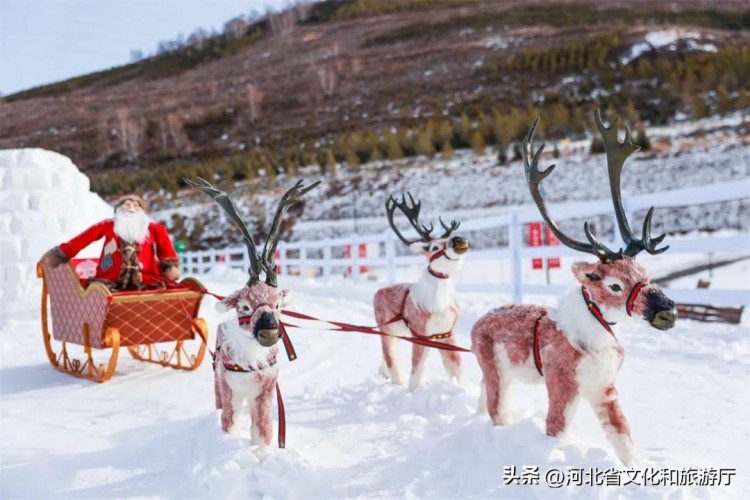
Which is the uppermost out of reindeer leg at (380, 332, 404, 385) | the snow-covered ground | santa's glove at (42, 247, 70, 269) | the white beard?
the white beard

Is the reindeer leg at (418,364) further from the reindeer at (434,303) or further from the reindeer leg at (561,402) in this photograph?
the reindeer leg at (561,402)

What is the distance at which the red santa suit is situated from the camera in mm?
4742

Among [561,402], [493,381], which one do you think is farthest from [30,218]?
[561,402]

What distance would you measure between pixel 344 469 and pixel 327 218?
16.9m

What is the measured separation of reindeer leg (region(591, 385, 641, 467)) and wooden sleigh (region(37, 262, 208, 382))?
2.61 metres

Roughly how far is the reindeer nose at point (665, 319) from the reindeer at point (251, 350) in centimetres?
143

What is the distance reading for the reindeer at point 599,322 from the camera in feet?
7.41

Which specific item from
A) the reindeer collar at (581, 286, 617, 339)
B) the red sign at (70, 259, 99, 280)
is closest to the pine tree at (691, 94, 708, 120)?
the red sign at (70, 259, 99, 280)

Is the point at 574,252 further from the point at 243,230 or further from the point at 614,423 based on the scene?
the point at 243,230

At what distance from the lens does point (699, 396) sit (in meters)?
3.64

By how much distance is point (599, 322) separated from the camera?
2.36 metres

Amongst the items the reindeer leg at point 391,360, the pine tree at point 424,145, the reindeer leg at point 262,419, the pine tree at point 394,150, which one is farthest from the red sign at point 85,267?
the pine tree at point 424,145

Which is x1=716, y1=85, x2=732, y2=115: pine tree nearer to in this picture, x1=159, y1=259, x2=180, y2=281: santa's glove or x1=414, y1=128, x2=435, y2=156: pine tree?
x1=414, y1=128, x2=435, y2=156: pine tree

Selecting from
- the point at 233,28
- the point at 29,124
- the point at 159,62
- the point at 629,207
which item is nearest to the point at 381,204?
the point at 29,124
